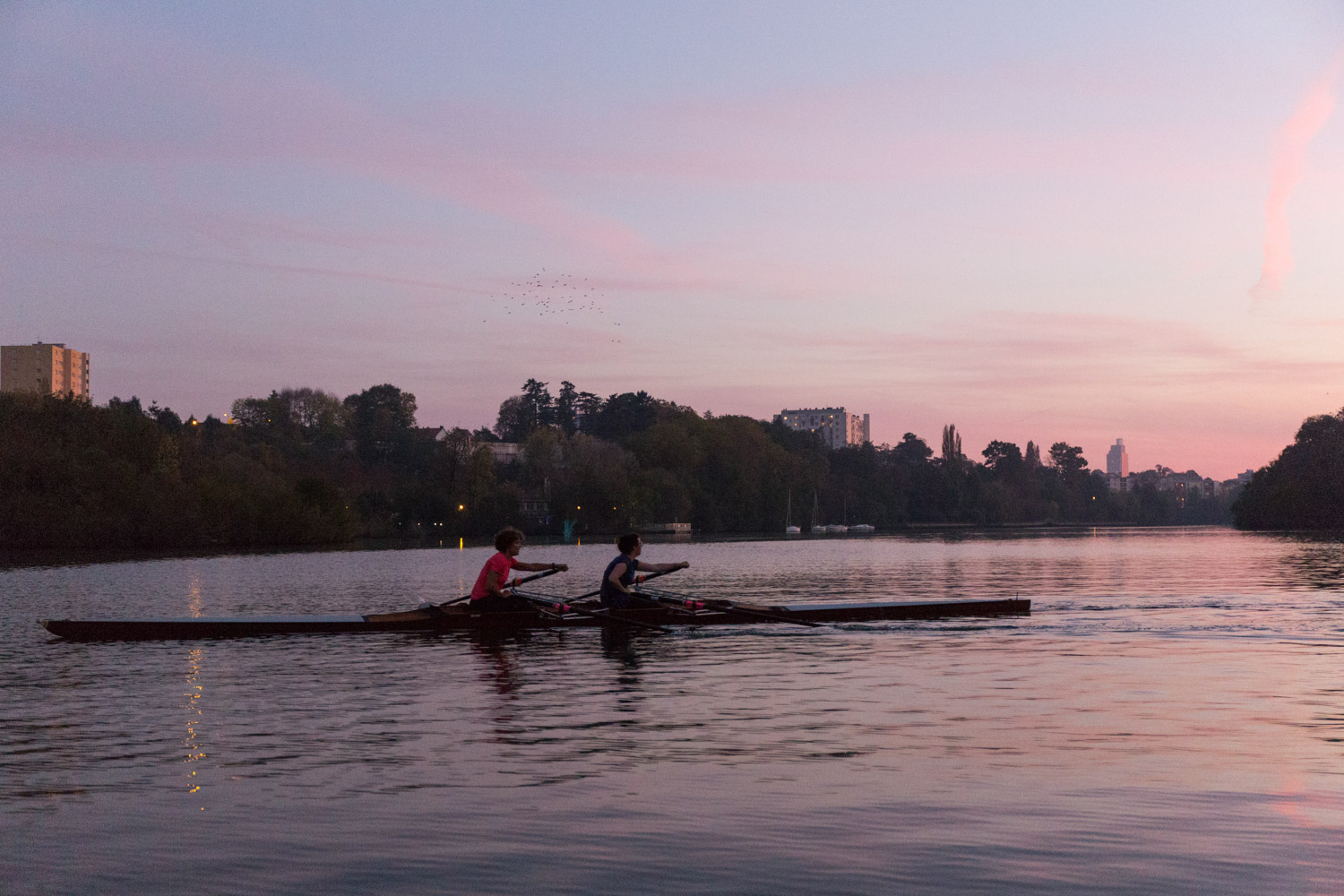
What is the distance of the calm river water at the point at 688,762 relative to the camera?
280 inches

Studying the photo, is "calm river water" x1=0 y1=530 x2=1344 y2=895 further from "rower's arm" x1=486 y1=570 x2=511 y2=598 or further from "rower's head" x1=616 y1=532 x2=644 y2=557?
"rower's head" x1=616 y1=532 x2=644 y2=557

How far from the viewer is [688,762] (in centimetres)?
1033

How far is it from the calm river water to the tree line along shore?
194 ft

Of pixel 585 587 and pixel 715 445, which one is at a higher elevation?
pixel 715 445

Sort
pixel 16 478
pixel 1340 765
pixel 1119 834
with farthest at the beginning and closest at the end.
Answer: pixel 16 478 < pixel 1340 765 < pixel 1119 834

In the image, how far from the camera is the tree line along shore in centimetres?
7750

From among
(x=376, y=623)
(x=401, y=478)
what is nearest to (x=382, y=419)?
(x=401, y=478)

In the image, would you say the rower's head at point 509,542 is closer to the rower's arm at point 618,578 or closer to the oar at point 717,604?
the rower's arm at point 618,578

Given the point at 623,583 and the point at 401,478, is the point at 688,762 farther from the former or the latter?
the point at 401,478

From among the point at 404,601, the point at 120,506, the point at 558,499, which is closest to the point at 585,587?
the point at 404,601

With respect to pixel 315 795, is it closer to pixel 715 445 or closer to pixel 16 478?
pixel 16 478

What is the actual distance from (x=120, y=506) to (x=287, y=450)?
61.9 metres

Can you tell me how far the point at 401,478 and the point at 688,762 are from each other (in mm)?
117083

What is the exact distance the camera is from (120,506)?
254 ft
